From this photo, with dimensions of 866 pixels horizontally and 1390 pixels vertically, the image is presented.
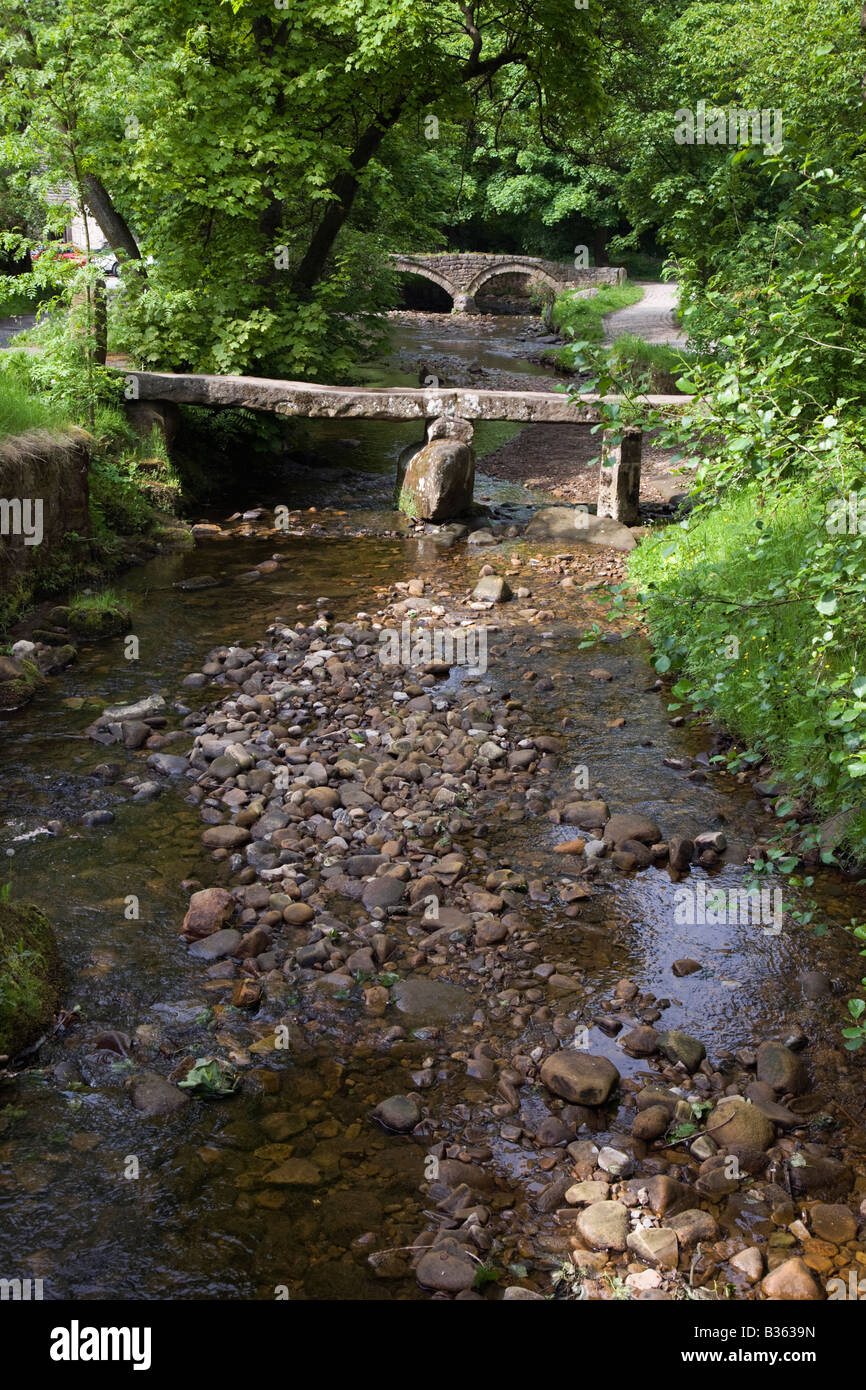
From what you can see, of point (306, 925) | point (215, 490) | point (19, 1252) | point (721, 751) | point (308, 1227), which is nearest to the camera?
point (19, 1252)

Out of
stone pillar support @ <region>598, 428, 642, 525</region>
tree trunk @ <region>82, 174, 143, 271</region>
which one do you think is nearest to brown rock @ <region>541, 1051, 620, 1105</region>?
stone pillar support @ <region>598, 428, 642, 525</region>

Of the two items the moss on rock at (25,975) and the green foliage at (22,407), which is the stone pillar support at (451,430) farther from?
the moss on rock at (25,975)

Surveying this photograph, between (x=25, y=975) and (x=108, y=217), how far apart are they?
13.0m

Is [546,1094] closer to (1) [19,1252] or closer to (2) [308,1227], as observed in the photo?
(2) [308,1227]

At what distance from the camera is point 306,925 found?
18.1ft

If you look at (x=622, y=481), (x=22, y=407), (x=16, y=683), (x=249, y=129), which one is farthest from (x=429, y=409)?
(x=16, y=683)

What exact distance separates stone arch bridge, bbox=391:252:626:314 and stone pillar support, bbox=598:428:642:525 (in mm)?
29478

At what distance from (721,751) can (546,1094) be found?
364cm

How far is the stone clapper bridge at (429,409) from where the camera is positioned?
41.8 ft

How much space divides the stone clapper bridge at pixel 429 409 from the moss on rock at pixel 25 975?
887 centimetres

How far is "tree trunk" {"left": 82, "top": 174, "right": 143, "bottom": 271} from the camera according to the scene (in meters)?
14.3

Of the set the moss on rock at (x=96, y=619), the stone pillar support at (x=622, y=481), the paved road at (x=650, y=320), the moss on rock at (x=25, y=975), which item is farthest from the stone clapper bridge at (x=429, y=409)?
the paved road at (x=650, y=320)

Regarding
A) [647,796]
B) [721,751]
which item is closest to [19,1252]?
[647,796]

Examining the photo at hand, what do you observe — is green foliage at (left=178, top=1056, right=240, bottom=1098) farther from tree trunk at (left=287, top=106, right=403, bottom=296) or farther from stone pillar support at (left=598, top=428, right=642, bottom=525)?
tree trunk at (left=287, top=106, right=403, bottom=296)
